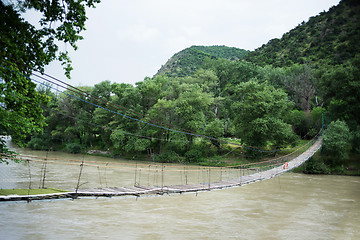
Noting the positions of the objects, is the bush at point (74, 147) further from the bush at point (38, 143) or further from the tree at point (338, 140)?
the tree at point (338, 140)

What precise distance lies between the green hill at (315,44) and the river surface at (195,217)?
26.3 m

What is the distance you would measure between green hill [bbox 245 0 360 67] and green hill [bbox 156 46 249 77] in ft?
48.5

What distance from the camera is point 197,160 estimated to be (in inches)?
886

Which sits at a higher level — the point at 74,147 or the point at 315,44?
the point at 315,44

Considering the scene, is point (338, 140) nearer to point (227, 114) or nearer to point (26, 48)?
point (227, 114)

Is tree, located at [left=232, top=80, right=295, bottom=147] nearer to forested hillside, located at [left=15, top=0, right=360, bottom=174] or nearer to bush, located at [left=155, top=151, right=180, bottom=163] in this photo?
forested hillside, located at [left=15, top=0, right=360, bottom=174]

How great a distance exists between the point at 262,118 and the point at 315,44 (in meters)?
26.2

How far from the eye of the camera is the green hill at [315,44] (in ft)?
109

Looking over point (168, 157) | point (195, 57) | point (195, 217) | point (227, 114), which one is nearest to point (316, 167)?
point (168, 157)

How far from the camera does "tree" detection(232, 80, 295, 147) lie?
19.7 metres

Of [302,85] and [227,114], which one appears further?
[227,114]

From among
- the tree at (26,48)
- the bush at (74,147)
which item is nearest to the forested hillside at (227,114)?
the bush at (74,147)

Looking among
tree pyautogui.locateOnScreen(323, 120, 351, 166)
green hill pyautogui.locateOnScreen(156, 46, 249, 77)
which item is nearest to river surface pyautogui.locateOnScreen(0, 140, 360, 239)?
tree pyautogui.locateOnScreen(323, 120, 351, 166)

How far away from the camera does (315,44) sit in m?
39.6
